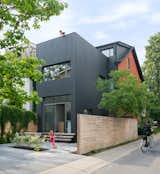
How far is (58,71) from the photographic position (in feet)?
74.7

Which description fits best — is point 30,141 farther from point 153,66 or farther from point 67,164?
point 153,66

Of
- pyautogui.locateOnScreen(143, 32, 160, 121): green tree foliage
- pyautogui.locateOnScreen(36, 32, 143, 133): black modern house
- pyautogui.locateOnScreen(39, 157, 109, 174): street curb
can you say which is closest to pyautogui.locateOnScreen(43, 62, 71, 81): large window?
pyautogui.locateOnScreen(36, 32, 143, 133): black modern house

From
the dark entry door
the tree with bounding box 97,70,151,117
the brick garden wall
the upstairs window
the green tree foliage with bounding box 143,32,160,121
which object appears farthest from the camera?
the green tree foliage with bounding box 143,32,160,121

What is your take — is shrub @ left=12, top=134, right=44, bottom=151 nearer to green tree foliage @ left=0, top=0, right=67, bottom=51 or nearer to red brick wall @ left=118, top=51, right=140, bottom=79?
green tree foliage @ left=0, top=0, right=67, bottom=51

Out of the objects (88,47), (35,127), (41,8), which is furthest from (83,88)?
(41,8)

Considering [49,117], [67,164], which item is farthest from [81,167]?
[49,117]

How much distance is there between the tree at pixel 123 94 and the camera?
65.1 feet

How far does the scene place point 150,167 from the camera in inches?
423

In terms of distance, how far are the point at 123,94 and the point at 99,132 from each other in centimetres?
449

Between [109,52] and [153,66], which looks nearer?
[109,52]

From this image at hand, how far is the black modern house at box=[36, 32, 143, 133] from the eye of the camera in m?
21.3

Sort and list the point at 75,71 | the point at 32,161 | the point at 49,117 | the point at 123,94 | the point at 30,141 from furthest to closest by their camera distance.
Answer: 1. the point at 49,117
2. the point at 75,71
3. the point at 123,94
4. the point at 30,141
5. the point at 32,161

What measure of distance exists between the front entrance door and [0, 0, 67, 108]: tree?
1391 centimetres

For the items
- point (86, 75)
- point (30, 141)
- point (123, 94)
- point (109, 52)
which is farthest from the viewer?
point (109, 52)
